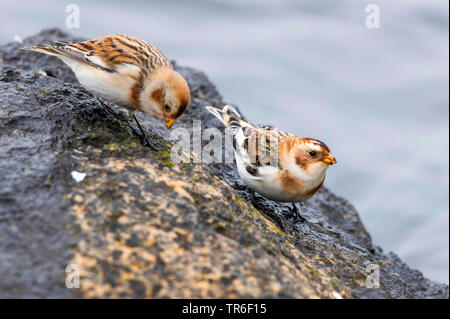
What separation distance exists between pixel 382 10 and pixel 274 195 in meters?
11.9

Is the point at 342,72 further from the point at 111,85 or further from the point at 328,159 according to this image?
the point at 111,85

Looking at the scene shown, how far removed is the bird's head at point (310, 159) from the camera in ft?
15.9

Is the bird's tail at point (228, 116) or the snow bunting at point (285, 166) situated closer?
the snow bunting at point (285, 166)

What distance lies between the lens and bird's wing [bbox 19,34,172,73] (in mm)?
4367

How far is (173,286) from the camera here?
2.88 m

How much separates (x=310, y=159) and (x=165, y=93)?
1532 millimetres

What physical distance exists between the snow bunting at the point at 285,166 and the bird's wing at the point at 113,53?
129cm

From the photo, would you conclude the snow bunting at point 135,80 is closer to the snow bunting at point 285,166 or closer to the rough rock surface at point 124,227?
the rough rock surface at point 124,227

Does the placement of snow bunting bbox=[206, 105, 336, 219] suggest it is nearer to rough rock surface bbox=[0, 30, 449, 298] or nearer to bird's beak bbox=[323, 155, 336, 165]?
bird's beak bbox=[323, 155, 336, 165]

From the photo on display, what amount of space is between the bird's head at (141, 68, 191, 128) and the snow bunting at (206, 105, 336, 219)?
3.44 ft

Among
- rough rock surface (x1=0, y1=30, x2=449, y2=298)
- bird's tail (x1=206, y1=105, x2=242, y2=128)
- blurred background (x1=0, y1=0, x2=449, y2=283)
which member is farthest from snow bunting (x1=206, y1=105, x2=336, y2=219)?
blurred background (x1=0, y1=0, x2=449, y2=283)

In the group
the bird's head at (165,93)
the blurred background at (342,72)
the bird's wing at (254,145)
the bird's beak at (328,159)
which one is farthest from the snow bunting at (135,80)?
the blurred background at (342,72)
